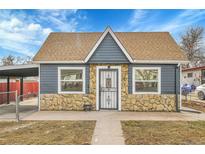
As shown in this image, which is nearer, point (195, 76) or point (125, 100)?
point (125, 100)

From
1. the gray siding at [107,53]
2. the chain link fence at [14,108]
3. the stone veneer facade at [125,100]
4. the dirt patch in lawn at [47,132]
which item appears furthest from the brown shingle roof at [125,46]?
the dirt patch in lawn at [47,132]

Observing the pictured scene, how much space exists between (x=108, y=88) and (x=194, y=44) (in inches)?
1469

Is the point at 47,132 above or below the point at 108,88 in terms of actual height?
below

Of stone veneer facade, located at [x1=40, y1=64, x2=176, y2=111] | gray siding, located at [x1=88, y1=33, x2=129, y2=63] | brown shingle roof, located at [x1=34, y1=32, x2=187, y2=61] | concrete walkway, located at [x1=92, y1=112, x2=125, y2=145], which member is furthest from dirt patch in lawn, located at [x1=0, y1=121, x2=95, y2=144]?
brown shingle roof, located at [x1=34, y1=32, x2=187, y2=61]

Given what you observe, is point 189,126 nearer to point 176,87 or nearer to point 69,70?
point 176,87

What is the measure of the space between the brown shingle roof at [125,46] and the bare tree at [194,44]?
104 ft

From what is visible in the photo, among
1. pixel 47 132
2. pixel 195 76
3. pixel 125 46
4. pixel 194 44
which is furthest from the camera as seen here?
pixel 194 44

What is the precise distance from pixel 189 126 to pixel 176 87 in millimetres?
4251

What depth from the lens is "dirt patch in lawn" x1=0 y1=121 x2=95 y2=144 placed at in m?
7.00

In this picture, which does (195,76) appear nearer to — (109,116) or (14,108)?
(109,116)

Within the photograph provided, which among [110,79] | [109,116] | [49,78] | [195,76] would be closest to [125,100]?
[110,79]

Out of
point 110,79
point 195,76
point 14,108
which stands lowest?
point 14,108

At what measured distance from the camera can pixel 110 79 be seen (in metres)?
13.2

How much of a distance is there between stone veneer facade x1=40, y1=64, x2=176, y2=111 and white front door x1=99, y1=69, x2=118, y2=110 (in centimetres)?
35
